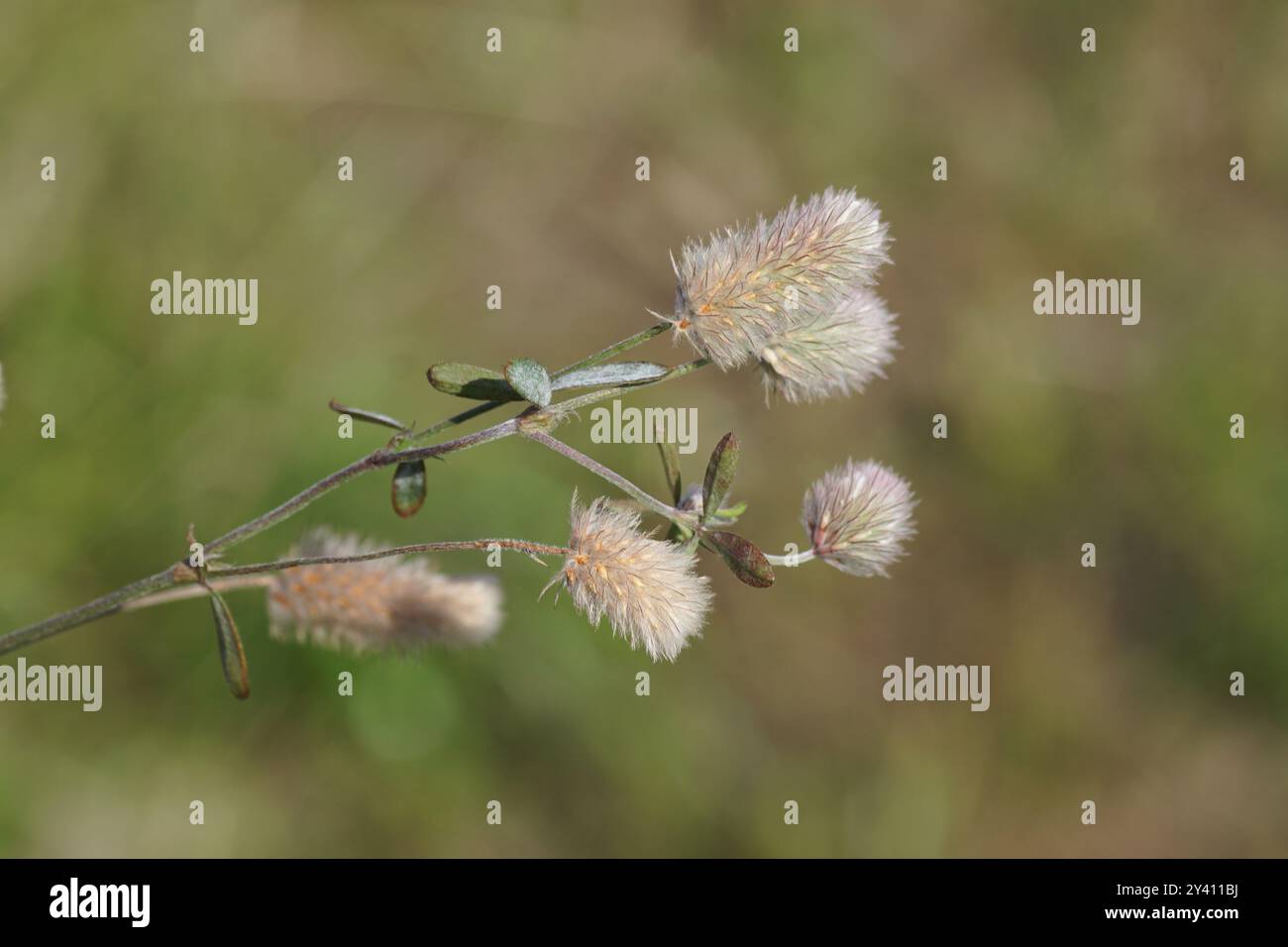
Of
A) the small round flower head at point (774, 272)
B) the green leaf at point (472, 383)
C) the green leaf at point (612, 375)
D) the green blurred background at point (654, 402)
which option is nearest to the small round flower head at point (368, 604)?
the green leaf at point (472, 383)

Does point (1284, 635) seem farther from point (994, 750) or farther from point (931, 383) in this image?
point (931, 383)

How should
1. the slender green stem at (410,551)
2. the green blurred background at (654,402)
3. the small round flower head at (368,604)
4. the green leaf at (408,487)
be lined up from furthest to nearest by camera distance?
the green blurred background at (654,402) → the small round flower head at (368,604) → the green leaf at (408,487) → the slender green stem at (410,551)

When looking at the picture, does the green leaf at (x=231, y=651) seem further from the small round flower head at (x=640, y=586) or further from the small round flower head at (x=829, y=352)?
the small round flower head at (x=829, y=352)

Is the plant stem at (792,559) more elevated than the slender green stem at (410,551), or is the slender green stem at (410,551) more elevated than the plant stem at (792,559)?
the slender green stem at (410,551)

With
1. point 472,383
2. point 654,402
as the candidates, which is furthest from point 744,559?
point 654,402

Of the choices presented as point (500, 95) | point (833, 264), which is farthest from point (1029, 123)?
point (833, 264)

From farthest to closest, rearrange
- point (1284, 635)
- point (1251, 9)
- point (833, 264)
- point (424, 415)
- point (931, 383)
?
point (1251, 9) < point (931, 383) < point (1284, 635) < point (424, 415) < point (833, 264)

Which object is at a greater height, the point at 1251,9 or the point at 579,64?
the point at 1251,9
